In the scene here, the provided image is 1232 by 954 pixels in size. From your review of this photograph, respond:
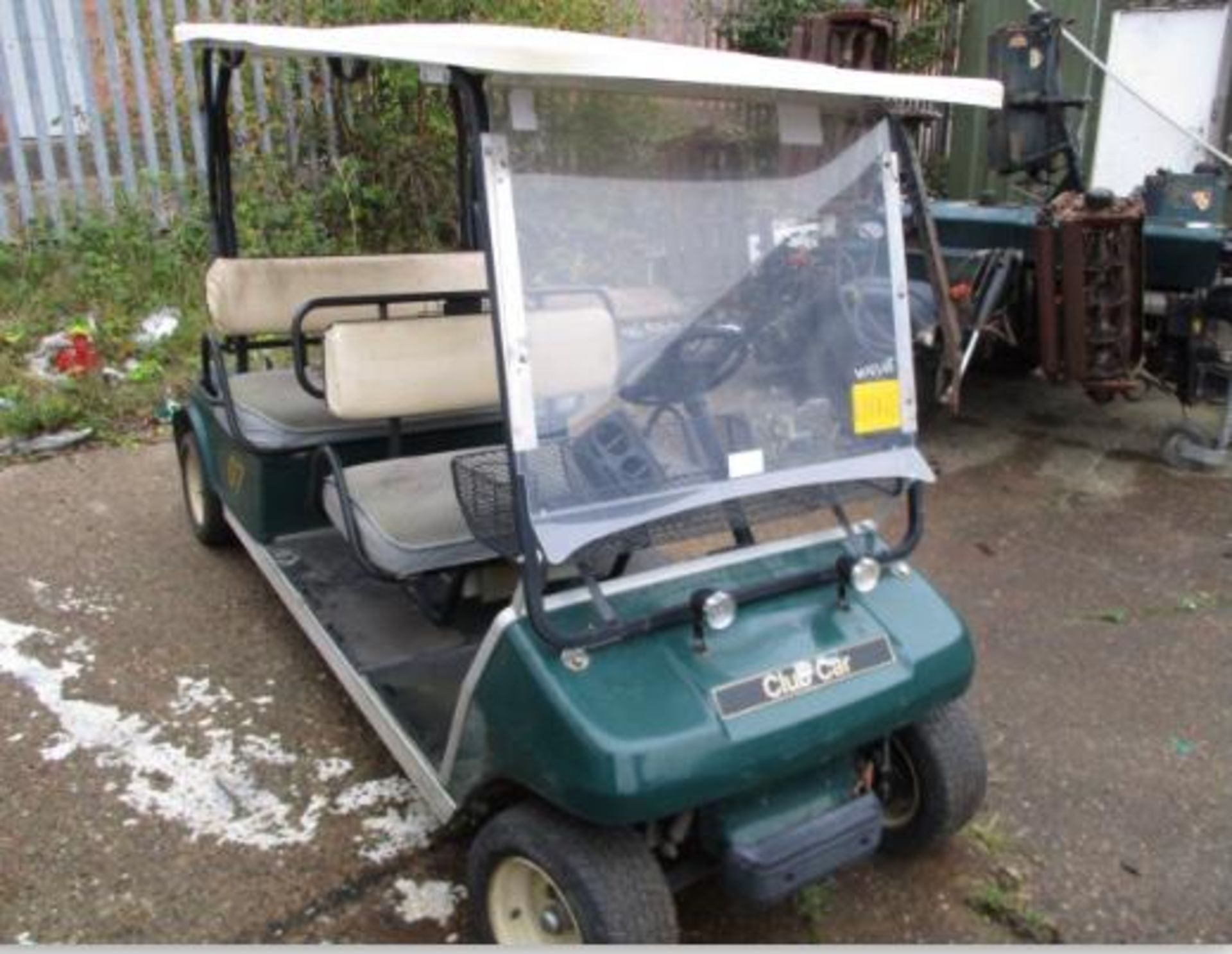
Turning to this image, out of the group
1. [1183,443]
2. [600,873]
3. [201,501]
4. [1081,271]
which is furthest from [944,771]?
[1183,443]

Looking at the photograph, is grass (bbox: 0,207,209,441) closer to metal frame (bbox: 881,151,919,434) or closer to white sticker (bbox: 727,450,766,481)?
white sticker (bbox: 727,450,766,481)

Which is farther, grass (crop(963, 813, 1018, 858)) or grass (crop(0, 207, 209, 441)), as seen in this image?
grass (crop(0, 207, 209, 441))

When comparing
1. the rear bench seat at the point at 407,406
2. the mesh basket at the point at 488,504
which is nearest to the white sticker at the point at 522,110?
the mesh basket at the point at 488,504

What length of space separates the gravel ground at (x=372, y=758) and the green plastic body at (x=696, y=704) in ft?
1.38

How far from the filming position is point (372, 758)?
8.98 feet

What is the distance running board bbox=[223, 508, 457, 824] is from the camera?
221 centimetres

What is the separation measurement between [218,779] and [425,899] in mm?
684

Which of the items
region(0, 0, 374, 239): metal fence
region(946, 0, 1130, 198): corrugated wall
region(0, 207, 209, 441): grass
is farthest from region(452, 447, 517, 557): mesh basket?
region(946, 0, 1130, 198): corrugated wall

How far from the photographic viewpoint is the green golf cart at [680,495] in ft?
6.00

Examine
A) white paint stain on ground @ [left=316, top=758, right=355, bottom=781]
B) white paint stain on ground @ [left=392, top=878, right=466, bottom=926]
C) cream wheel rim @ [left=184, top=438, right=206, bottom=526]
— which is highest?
cream wheel rim @ [left=184, top=438, right=206, bottom=526]

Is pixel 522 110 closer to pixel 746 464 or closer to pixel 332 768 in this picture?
pixel 746 464

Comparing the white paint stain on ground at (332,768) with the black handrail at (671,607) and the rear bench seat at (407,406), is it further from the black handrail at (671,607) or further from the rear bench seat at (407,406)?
the black handrail at (671,607)

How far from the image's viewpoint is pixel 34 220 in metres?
5.87

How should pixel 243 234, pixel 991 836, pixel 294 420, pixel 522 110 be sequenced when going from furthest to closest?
pixel 243 234
pixel 294 420
pixel 991 836
pixel 522 110
